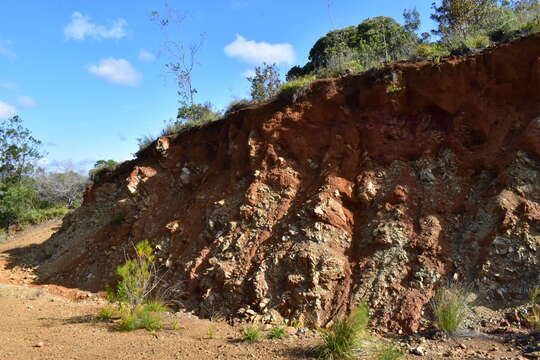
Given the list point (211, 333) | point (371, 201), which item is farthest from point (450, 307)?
point (211, 333)

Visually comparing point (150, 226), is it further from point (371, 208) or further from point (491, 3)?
point (491, 3)

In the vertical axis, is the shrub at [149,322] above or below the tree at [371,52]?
below

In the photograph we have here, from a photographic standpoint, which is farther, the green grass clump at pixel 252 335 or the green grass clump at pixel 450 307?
the green grass clump at pixel 252 335

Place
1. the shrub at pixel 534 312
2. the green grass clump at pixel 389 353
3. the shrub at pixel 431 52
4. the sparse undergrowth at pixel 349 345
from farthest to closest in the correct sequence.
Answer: the shrub at pixel 431 52, the shrub at pixel 534 312, the sparse undergrowth at pixel 349 345, the green grass clump at pixel 389 353

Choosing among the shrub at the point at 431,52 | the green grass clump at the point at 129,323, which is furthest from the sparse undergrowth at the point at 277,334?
the shrub at the point at 431,52

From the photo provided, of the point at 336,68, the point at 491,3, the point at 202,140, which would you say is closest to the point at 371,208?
the point at 336,68

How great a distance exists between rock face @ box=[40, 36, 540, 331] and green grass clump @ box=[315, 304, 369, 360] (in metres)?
0.97

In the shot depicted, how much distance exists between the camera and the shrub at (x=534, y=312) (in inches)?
177

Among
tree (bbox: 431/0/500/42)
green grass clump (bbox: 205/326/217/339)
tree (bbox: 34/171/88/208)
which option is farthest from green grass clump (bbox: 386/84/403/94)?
tree (bbox: 34/171/88/208)

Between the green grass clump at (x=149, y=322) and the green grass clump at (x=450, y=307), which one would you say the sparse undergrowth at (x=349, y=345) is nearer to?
the green grass clump at (x=450, y=307)

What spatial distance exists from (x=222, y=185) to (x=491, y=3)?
7747 mm

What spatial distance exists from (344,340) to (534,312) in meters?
2.21

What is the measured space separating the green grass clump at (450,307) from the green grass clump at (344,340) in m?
1.01

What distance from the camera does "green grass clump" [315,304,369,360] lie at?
425 centimetres
